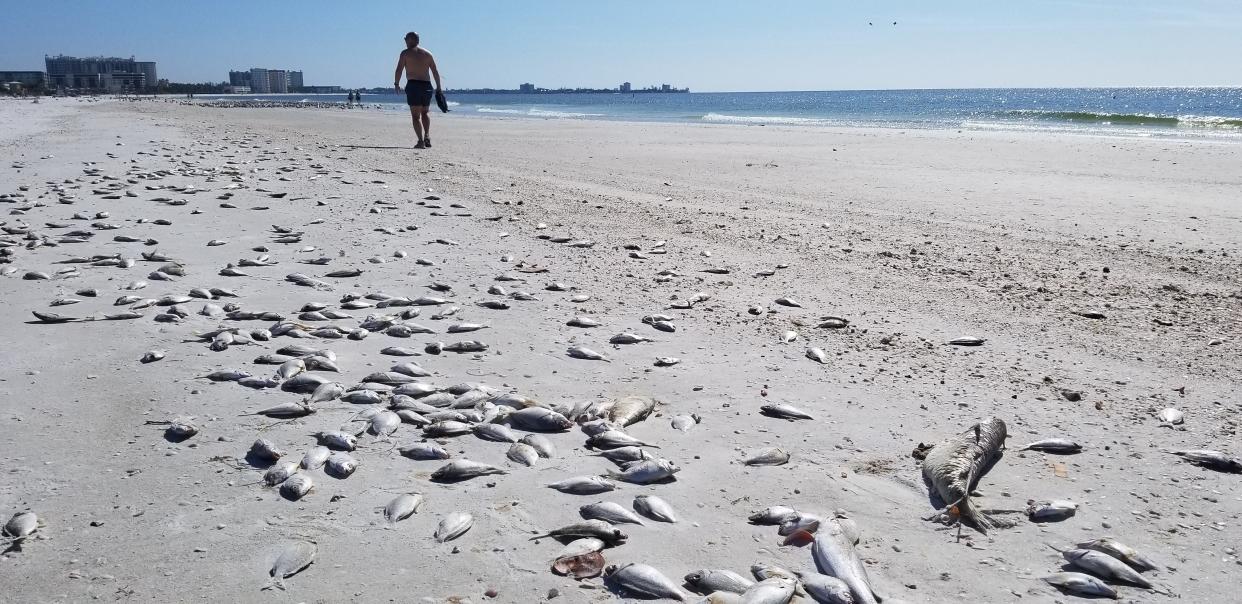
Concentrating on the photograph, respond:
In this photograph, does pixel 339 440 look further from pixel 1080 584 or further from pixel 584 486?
pixel 1080 584

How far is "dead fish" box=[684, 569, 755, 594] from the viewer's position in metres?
2.23

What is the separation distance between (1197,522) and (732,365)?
2.06 metres

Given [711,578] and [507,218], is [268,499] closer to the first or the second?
[711,578]

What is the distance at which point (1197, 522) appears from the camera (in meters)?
2.64

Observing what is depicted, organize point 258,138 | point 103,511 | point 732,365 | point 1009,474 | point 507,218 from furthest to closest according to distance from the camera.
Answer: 1. point 258,138
2. point 507,218
3. point 732,365
4. point 1009,474
5. point 103,511

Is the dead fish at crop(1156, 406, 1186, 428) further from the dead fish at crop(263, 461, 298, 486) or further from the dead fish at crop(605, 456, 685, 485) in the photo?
the dead fish at crop(263, 461, 298, 486)

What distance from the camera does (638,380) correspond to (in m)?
3.95

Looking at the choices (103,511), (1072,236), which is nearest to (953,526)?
(103,511)

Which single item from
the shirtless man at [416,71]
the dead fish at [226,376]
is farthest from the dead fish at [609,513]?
the shirtless man at [416,71]

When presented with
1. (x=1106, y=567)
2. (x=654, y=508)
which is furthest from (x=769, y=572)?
(x=1106, y=567)

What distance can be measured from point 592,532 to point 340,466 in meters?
1.00

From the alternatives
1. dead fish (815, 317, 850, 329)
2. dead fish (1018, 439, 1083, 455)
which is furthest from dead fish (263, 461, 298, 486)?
dead fish (815, 317, 850, 329)

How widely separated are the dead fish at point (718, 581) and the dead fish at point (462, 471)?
36.7 inches

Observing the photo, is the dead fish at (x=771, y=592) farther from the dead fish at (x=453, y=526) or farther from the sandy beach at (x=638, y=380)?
the dead fish at (x=453, y=526)
